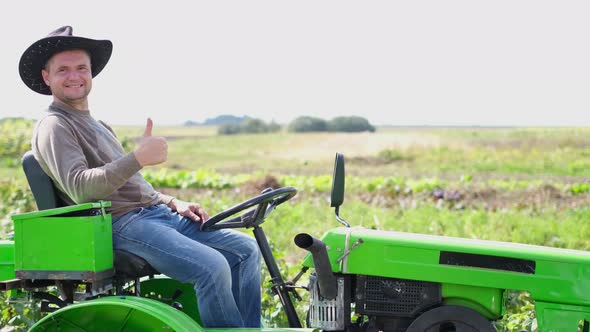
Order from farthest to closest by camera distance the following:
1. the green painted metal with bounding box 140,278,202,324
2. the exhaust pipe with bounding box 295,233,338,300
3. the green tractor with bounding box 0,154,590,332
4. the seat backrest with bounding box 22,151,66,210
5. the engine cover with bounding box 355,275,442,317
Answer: the green painted metal with bounding box 140,278,202,324
the seat backrest with bounding box 22,151,66,210
the engine cover with bounding box 355,275,442,317
the green tractor with bounding box 0,154,590,332
the exhaust pipe with bounding box 295,233,338,300

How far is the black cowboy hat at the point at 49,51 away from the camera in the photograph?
347cm

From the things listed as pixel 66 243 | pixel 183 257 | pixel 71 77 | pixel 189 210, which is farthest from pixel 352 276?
pixel 71 77

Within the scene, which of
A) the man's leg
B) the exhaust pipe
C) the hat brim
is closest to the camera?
the exhaust pipe

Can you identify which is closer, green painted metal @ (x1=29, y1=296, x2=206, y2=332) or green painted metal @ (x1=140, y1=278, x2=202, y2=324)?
green painted metal @ (x1=29, y1=296, x2=206, y2=332)

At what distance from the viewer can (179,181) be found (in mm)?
15125

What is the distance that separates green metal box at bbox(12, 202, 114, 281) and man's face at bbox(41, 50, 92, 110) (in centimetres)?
56

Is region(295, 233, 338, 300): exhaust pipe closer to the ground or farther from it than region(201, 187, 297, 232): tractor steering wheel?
closer to the ground

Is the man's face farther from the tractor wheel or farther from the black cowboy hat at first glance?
the tractor wheel

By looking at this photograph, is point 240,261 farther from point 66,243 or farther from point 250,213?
point 66,243

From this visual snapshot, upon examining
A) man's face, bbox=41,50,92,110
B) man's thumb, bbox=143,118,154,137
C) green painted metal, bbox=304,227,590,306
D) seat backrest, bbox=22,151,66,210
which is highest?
man's face, bbox=41,50,92,110

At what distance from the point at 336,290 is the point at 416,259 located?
0.36 m

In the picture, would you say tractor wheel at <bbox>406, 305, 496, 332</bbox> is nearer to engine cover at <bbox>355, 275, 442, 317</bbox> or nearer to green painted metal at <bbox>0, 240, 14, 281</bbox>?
engine cover at <bbox>355, 275, 442, 317</bbox>

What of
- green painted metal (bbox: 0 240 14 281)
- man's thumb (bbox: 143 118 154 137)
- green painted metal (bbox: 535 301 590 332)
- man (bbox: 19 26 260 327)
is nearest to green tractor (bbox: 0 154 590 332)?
green painted metal (bbox: 535 301 590 332)

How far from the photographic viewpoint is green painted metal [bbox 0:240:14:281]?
3553 mm
